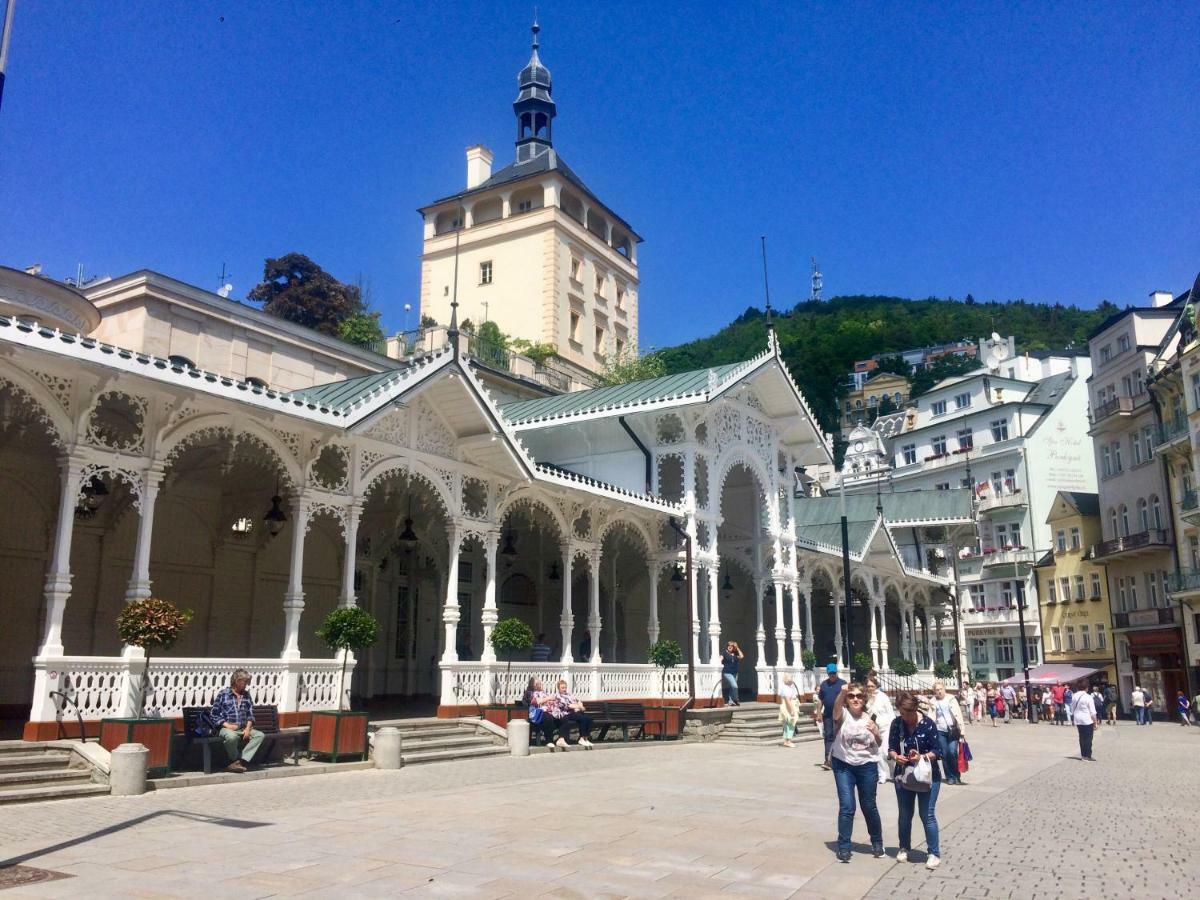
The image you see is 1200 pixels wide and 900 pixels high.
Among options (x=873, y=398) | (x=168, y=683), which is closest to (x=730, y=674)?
(x=168, y=683)

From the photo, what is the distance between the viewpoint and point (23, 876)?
6.73m

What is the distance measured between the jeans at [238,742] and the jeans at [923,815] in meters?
8.31

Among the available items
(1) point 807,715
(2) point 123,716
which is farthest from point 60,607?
(1) point 807,715

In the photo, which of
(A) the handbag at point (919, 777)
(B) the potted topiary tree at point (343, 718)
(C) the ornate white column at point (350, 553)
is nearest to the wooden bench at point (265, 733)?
(B) the potted topiary tree at point (343, 718)

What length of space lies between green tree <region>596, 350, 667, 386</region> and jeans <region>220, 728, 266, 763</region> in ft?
128

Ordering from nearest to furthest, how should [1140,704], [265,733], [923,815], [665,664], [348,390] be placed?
[923,815]
[265,733]
[348,390]
[665,664]
[1140,704]

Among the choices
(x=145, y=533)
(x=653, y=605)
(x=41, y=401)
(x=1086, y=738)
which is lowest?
(x=1086, y=738)

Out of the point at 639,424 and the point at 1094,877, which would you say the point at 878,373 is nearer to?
the point at 639,424

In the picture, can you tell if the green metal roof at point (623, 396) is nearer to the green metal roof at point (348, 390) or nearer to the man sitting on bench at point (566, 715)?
the green metal roof at point (348, 390)

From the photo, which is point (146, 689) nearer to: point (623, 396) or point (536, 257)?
point (623, 396)

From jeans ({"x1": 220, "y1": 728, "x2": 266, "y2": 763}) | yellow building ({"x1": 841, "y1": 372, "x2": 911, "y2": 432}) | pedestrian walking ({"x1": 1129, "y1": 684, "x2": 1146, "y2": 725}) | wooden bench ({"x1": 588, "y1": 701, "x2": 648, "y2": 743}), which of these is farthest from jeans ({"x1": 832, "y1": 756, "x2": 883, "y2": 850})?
yellow building ({"x1": 841, "y1": 372, "x2": 911, "y2": 432})

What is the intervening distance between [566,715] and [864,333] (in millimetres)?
102524

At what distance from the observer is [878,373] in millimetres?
108125

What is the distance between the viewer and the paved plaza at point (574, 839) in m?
6.97
